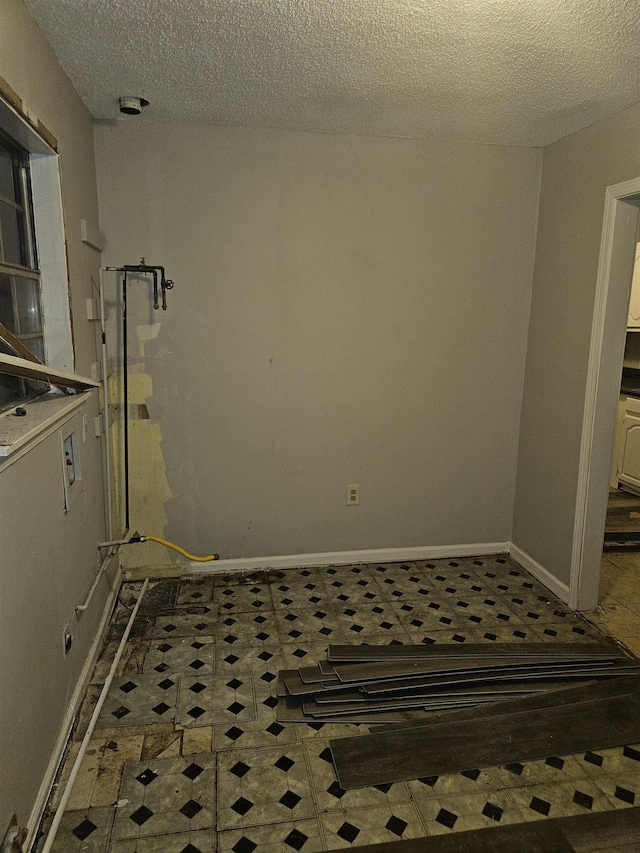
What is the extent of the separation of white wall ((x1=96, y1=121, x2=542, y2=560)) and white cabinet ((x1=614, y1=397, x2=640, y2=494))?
1.76 m

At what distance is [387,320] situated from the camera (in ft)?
11.0

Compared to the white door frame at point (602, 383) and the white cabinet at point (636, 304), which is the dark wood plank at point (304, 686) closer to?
the white door frame at point (602, 383)

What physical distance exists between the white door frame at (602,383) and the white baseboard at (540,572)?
8 centimetres

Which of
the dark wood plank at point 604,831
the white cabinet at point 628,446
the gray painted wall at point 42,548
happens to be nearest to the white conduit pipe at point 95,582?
the gray painted wall at point 42,548

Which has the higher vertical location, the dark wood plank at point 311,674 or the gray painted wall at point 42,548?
the gray painted wall at point 42,548

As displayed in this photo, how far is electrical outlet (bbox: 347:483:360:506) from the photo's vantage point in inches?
139

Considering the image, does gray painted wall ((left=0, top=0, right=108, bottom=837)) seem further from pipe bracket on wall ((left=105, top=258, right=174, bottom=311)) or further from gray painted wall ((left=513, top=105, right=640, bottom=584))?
gray painted wall ((left=513, top=105, right=640, bottom=584))

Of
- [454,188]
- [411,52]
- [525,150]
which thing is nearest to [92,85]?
[411,52]

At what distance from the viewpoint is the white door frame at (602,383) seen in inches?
107

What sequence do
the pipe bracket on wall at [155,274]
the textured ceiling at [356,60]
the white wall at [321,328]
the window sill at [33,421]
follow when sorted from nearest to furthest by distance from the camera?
the window sill at [33,421]
the textured ceiling at [356,60]
the pipe bracket on wall at [155,274]
the white wall at [321,328]

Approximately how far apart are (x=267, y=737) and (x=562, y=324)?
2441 millimetres

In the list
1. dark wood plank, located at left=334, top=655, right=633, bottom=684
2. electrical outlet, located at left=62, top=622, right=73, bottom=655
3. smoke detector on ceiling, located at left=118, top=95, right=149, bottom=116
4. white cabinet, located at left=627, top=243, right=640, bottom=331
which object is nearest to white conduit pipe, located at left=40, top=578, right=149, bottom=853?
electrical outlet, located at left=62, top=622, right=73, bottom=655

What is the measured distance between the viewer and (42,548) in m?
1.88

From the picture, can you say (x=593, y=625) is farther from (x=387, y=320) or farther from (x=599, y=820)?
(x=387, y=320)
